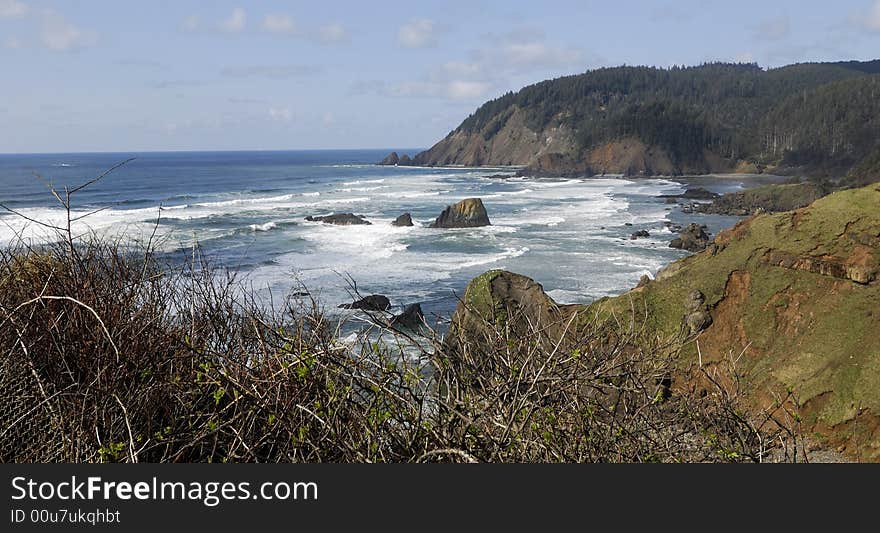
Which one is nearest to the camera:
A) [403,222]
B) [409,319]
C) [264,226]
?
[409,319]

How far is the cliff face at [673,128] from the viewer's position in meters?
113

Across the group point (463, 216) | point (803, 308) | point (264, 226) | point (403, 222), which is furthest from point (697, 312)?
point (264, 226)

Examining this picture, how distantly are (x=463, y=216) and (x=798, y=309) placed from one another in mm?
33687

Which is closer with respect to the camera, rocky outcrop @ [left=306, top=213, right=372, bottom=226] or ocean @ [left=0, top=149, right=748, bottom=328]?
ocean @ [left=0, top=149, right=748, bottom=328]

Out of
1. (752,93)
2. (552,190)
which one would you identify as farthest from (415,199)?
(752,93)

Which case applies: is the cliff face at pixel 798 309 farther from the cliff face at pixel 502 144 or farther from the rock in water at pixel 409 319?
the cliff face at pixel 502 144

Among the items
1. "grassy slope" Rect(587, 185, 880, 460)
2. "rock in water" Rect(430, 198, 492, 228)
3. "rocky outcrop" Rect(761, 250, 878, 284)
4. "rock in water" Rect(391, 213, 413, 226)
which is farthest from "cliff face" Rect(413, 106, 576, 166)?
"rocky outcrop" Rect(761, 250, 878, 284)

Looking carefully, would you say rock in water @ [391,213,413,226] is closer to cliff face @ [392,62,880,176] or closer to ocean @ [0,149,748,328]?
ocean @ [0,149,748,328]

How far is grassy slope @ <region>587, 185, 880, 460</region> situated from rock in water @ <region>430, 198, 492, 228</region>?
1156 inches

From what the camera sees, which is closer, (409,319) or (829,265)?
(829,265)

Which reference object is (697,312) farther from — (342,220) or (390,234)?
(342,220)

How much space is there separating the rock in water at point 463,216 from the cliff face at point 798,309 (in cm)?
2949

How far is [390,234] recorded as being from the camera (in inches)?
1788

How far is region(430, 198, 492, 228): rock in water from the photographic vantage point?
1893 inches
